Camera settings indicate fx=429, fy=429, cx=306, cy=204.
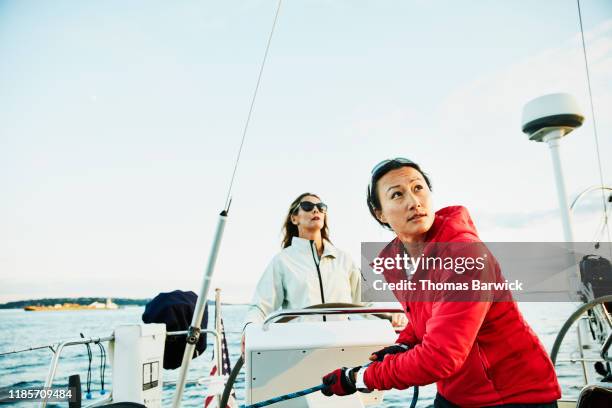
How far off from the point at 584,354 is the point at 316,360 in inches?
145

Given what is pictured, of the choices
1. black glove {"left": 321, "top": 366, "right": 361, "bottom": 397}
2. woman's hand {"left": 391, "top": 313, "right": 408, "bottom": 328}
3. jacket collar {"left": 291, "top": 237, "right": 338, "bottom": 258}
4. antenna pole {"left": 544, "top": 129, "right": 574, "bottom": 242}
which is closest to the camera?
black glove {"left": 321, "top": 366, "right": 361, "bottom": 397}

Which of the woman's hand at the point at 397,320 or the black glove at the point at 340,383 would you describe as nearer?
the black glove at the point at 340,383

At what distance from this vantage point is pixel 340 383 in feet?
4.79

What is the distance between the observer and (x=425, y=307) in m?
1.58

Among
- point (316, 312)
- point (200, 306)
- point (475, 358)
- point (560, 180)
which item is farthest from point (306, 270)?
point (560, 180)

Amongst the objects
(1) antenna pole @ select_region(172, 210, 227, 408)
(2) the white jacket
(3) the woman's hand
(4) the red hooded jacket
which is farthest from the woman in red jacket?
(2) the white jacket

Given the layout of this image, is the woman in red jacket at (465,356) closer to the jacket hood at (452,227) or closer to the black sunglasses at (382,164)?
the jacket hood at (452,227)

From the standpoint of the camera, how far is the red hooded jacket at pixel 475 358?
1299mm

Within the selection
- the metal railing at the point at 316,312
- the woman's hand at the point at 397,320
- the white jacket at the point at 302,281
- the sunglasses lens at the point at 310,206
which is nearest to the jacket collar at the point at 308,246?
the white jacket at the point at 302,281

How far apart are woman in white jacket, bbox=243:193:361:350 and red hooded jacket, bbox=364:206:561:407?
166cm

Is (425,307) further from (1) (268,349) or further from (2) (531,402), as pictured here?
(1) (268,349)

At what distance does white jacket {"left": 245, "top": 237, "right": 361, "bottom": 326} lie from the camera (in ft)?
10.1

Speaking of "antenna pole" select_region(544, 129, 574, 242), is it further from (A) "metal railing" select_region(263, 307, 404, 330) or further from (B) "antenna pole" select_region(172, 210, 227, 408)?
(B) "antenna pole" select_region(172, 210, 227, 408)

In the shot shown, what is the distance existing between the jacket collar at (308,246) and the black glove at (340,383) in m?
1.87
